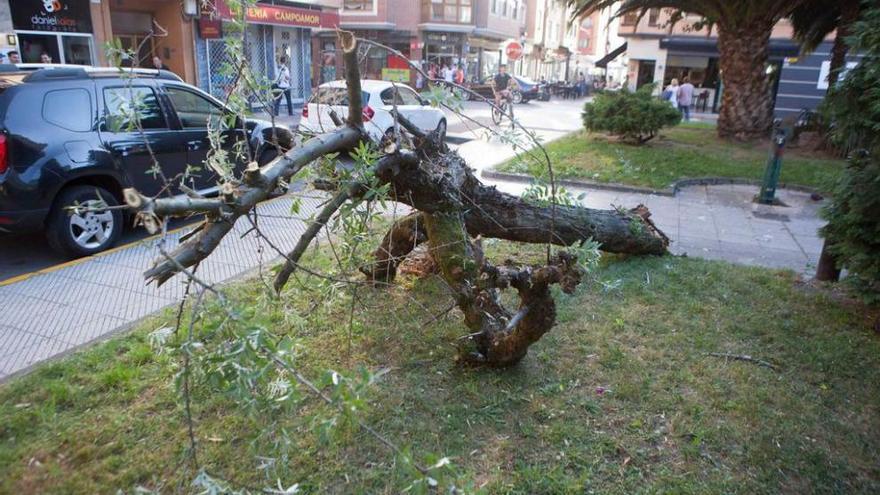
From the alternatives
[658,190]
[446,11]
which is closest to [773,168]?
[658,190]

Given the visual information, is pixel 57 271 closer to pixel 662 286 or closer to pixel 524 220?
pixel 524 220

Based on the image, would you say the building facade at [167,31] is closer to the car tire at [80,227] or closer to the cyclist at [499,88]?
the cyclist at [499,88]

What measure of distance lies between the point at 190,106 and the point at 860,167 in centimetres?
757

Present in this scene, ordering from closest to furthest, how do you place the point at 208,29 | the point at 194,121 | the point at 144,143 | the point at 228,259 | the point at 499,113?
the point at 499,113, the point at 228,259, the point at 144,143, the point at 194,121, the point at 208,29

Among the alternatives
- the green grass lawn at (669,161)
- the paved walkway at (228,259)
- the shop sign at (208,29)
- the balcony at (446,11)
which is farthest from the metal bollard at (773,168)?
the balcony at (446,11)

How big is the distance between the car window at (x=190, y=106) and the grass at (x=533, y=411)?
3.83m

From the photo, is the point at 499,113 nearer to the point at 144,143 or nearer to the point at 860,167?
the point at 860,167

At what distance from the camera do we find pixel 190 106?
307 inches

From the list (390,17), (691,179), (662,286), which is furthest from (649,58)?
(662,286)

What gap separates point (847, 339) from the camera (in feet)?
15.4

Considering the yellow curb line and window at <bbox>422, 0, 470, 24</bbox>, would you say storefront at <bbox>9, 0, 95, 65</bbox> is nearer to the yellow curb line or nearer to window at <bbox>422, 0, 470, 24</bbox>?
the yellow curb line

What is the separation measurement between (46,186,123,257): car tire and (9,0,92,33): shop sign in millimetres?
11902

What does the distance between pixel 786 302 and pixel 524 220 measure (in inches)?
100

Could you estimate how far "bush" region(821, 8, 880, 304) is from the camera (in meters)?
4.82
